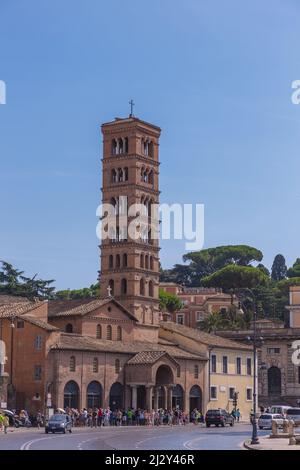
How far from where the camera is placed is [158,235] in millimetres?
95938

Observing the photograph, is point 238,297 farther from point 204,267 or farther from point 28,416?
point 28,416

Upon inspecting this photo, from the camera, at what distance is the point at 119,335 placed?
87438 mm

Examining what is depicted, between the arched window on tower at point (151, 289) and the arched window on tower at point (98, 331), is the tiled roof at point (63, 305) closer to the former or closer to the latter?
the arched window on tower at point (98, 331)

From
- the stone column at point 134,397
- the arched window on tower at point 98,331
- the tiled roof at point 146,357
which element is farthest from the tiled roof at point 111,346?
the stone column at point 134,397

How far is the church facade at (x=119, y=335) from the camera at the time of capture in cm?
7481

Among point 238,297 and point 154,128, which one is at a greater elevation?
point 154,128

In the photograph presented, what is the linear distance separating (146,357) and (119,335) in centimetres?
603

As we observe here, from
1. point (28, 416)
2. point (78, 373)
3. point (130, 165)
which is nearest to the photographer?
point (28, 416)

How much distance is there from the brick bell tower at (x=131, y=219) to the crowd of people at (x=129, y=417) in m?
11.6

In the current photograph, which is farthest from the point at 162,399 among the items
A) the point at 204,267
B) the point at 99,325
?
the point at 204,267

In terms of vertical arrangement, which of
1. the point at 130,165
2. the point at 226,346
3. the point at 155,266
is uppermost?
the point at 130,165

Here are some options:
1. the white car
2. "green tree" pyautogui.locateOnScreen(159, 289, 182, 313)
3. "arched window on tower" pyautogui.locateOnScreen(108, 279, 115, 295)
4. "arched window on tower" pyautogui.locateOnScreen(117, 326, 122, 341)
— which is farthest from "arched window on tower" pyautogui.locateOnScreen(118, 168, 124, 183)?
"green tree" pyautogui.locateOnScreen(159, 289, 182, 313)

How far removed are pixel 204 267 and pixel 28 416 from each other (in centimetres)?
11835

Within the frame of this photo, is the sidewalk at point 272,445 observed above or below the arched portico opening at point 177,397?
below
